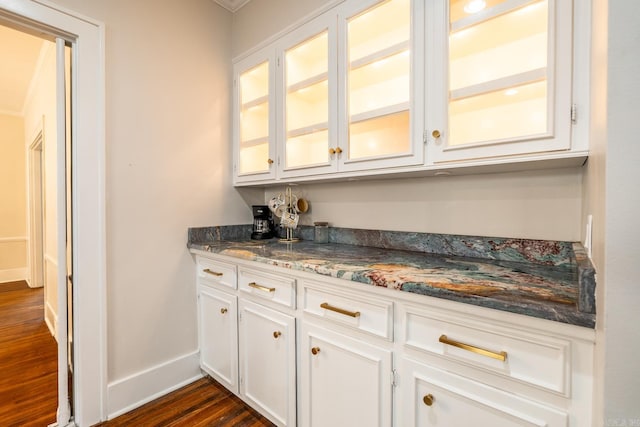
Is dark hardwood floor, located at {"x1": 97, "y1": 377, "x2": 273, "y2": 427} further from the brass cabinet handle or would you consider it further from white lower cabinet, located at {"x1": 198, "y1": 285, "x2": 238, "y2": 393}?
the brass cabinet handle

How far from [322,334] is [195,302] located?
1.15m

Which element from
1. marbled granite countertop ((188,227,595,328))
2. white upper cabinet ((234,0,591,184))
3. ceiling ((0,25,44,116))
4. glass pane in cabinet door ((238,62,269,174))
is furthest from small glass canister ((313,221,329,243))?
ceiling ((0,25,44,116))

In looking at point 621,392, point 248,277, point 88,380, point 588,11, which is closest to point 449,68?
point 588,11

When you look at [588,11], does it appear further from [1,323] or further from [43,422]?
[1,323]

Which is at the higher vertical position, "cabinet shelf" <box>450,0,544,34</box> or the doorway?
"cabinet shelf" <box>450,0,544,34</box>

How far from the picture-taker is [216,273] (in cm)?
181

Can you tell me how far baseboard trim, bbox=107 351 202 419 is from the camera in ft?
5.35

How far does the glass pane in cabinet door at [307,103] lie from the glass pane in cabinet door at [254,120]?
217 mm

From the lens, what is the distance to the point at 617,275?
529 mm

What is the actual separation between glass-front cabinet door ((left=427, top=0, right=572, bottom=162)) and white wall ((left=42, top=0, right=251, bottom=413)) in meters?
1.51

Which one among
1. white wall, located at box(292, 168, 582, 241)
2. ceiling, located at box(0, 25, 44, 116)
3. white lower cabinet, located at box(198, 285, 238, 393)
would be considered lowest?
white lower cabinet, located at box(198, 285, 238, 393)

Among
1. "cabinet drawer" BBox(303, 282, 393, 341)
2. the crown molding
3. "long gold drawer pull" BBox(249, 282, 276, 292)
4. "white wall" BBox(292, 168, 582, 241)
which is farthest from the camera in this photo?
the crown molding

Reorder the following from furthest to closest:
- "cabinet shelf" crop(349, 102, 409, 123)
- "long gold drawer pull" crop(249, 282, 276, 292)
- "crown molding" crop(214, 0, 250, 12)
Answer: "crown molding" crop(214, 0, 250, 12)
"long gold drawer pull" crop(249, 282, 276, 292)
"cabinet shelf" crop(349, 102, 409, 123)

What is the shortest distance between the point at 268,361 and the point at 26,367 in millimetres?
1973
